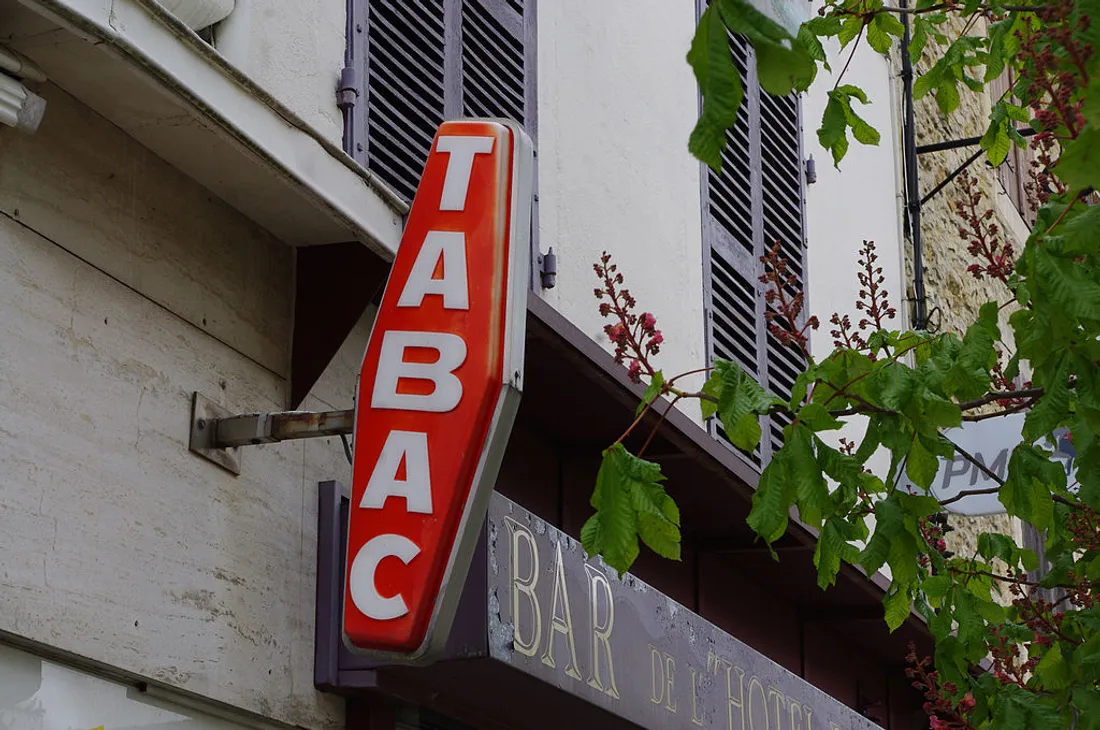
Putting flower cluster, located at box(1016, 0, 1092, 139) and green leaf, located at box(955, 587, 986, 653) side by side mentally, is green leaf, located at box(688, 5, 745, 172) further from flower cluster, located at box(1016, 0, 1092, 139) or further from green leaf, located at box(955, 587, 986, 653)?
green leaf, located at box(955, 587, 986, 653)

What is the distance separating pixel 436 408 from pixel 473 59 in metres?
2.80

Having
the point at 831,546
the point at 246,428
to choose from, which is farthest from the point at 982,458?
the point at 246,428

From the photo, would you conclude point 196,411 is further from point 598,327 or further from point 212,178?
point 598,327

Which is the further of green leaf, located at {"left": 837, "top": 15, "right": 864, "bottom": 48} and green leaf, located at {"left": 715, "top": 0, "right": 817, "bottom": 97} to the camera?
green leaf, located at {"left": 837, "top": 15, "right": 864, "bottom": 48}

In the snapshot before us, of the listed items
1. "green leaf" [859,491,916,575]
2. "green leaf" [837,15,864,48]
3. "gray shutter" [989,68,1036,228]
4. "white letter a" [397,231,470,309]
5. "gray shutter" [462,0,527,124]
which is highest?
"gray shutter" [989,68,1036,228]

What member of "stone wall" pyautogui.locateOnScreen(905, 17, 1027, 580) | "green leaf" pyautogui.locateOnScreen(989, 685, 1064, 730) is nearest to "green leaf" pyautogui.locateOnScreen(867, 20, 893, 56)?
"green leaf" pyautogui.locateOnScreen(989, 685, 1064, 730)

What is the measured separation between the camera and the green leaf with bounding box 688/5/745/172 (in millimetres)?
3453

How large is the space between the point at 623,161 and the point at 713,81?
19.6ft

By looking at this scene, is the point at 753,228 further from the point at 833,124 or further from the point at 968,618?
the point at 833,124

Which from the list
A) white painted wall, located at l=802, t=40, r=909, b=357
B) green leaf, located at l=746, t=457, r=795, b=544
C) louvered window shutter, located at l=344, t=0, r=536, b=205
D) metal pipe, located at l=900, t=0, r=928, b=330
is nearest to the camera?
green leaf, located at l=746, t=457, r=795, b=544

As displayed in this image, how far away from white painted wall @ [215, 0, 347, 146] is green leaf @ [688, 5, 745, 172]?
2.92m

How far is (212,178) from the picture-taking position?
625 cm

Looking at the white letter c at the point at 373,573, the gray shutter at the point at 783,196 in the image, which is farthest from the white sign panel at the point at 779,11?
the gray shutter at the point at 783,196

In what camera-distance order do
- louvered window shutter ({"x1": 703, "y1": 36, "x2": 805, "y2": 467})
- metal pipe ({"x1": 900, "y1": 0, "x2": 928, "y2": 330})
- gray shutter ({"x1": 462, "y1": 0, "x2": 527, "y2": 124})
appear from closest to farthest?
gray shutter ({"x1": 462, "y1": 0, "x2": 527, "y2": 124}) → louvered window shutter ({"x1": 703, "y1": 36, "x2": 805, "y2": 467}) → metal pipe ({"x1": 900, "y1": 0, "x2": 928, "y2": 330})
